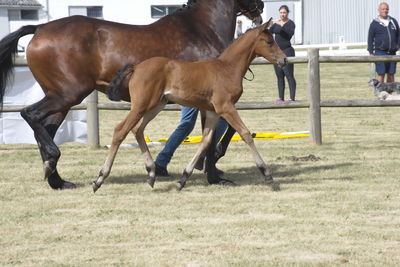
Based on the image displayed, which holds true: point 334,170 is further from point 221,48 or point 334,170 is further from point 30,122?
point 30,122

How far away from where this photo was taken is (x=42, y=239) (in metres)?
6.53

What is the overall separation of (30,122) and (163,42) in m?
1.54

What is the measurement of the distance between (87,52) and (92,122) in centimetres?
397

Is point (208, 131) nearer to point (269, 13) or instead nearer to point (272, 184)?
point (272, 184)

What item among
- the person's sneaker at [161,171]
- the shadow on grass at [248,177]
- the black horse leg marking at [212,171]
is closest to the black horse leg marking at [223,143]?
the shadow on grass at [248,177]

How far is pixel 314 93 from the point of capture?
12.4 m

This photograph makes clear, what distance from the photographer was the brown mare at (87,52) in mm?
8555

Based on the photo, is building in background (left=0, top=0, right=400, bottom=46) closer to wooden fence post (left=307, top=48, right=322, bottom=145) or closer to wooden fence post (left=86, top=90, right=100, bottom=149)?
wooden fence post (left=307, top=48, right=322, bottom=145)

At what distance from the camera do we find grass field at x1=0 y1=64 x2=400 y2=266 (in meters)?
6.00

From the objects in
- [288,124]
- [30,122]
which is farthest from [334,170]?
[288,124]

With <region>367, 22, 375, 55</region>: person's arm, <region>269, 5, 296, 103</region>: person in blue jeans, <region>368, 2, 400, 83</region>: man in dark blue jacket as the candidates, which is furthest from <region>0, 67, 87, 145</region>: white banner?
<region>368, 2, 400, 83</region>: man in dark blue jacket

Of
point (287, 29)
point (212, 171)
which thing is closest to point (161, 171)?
point (212, 171)

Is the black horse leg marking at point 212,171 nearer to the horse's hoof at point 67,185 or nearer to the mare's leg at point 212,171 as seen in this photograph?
the mare's leg at point 212,171

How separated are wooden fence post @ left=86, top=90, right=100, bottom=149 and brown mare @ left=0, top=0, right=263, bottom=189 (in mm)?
3352
